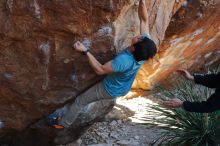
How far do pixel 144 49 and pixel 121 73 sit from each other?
0.44m

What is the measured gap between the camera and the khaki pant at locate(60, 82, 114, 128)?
15.8ft

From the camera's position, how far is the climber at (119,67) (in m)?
4.34

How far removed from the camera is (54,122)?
5.36m

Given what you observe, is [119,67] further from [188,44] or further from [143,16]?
[188,44]

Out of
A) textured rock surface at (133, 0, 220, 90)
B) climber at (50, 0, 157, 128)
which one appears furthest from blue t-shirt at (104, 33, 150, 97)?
textured rock surface at (133, 0, 220, 90)

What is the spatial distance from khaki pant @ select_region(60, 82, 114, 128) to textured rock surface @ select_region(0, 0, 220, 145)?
0.10 metres

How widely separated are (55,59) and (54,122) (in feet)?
3.36

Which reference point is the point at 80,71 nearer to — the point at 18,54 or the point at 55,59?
the point at 55,59

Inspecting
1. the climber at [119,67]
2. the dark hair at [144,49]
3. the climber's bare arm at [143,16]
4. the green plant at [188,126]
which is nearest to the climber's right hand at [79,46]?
the climber at [119,67]

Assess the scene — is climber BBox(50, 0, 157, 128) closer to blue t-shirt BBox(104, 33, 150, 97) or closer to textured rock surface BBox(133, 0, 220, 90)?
blue t-shirt BBox(104, 33, 150, 97)

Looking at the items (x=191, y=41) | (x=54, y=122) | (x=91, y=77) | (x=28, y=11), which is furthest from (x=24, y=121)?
(x=191, y=41)

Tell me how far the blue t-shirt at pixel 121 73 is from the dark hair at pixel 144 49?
102mm

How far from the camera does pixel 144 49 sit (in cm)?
431

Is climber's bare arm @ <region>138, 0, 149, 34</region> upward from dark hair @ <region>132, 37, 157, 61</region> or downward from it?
upward
